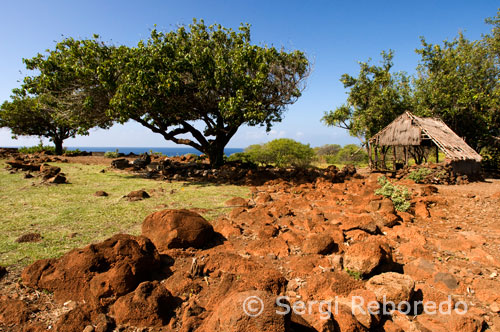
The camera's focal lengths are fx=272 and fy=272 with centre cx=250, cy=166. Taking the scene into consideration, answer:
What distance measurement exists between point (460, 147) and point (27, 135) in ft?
128

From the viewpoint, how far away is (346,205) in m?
7.76

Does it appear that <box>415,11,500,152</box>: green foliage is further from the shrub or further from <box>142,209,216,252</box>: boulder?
<box>142,209,216,252</box>: boulder

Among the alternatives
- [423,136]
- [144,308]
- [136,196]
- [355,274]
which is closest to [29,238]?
[144,308]

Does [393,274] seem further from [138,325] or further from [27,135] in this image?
[27,135]

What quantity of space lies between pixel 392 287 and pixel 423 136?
15533 millimetres

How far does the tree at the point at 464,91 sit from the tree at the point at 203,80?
1156 centimetres

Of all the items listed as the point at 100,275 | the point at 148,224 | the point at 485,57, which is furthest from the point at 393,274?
the point at 485,57

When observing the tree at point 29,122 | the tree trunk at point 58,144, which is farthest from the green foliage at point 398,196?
the tree trunk at point 58,144

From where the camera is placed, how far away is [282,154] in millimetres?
19984

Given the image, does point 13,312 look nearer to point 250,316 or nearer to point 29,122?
point 250,316

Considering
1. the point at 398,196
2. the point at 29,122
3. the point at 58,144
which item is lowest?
the point at 398,196

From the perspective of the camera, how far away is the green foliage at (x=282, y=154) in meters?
19.7

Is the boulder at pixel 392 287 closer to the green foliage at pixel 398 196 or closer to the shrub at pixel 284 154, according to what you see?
the green foliage at pixel 398 196

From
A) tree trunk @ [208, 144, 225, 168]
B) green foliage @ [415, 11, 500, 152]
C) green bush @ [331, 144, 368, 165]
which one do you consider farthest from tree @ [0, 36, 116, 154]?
green bush @ [331, 144, 368, 165]
